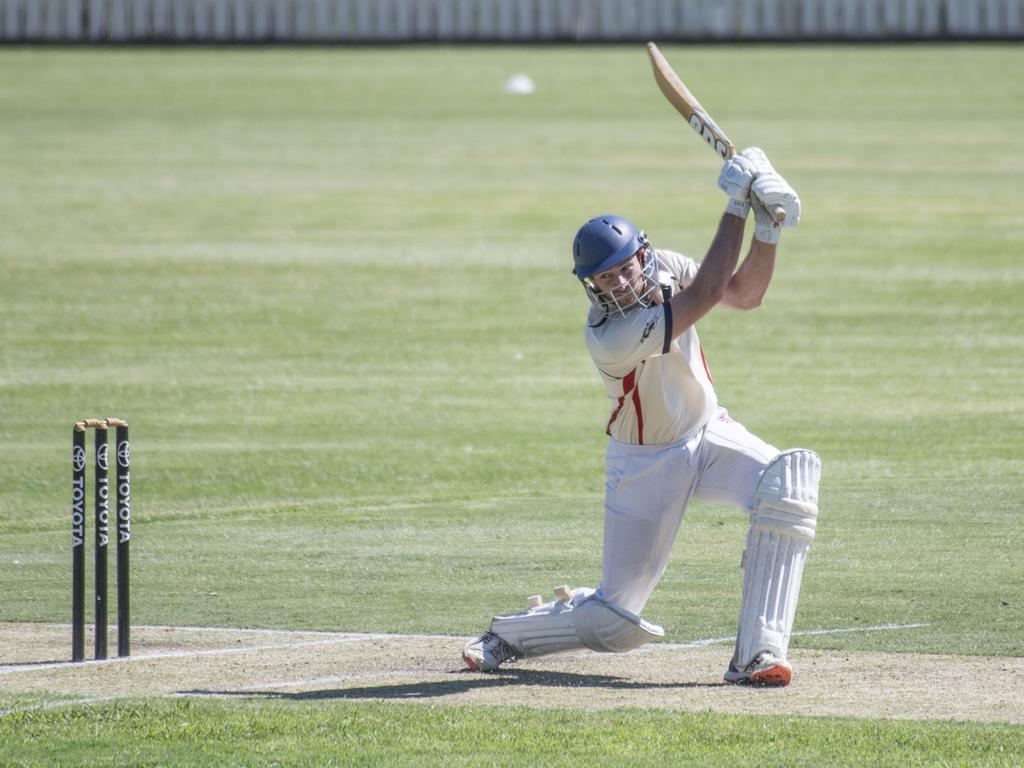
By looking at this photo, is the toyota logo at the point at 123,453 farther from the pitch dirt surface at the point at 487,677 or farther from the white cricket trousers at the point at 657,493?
the white cricket trousers at the point at 657,493

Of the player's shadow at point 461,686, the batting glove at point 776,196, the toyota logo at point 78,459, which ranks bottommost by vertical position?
the player's shadow at point 461,686

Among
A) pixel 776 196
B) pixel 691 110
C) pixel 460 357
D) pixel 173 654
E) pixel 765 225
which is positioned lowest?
pixel 173 654

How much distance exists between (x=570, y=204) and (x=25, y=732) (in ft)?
74.0

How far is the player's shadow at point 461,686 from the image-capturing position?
719 cm

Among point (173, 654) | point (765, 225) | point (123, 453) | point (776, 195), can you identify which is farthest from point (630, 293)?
point (173, 654)

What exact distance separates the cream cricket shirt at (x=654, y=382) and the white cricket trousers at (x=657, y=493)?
7cm

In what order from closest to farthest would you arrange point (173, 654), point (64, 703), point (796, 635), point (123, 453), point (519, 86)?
point (64, 703) → point (123, 453) → point (173, 654) → point (796, 635) → point (519, 86)

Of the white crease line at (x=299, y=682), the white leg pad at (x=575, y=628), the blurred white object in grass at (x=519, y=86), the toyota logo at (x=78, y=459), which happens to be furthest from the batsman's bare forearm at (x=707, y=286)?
the blurred white object in grass at (x=519, y=86)

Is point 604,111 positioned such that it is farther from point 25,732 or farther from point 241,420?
point 25,732

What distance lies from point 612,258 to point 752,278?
600mm

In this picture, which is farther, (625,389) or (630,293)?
(625,389)

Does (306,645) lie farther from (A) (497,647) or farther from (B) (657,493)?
(B) (657,493)

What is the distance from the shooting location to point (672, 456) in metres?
7.43

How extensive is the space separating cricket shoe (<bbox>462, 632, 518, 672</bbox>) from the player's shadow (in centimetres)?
5
